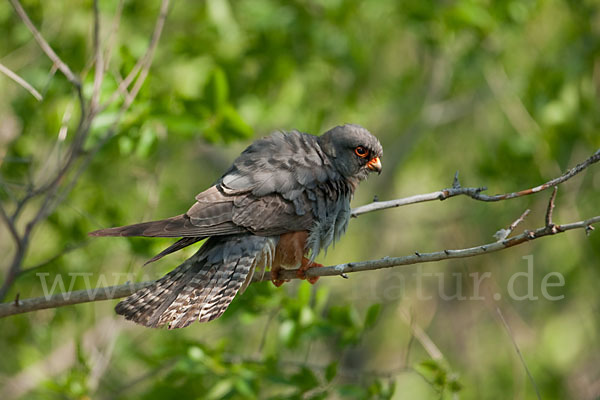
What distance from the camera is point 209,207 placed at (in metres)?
3.96

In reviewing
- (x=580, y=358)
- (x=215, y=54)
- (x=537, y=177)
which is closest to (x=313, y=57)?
(x=215, y=54)

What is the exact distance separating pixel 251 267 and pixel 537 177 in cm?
370

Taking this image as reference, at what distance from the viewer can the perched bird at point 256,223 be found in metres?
3.71

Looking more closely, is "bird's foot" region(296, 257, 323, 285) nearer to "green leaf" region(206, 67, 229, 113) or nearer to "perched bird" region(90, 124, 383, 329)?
"perched bird" region(90, 124, 383, 329)

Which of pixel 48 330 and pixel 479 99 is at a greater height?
pixel 479 99

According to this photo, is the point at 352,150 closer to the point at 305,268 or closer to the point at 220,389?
the point at 305,268

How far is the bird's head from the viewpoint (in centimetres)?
478

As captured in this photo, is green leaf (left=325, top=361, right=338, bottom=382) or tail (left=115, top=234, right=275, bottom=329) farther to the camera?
green leaf (left=325, top=361, right=338, bottom=382)

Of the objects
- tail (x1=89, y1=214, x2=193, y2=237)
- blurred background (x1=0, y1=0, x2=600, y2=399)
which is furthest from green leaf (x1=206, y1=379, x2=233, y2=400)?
tail (x1=89, y1=214, x2=193, y2=237)

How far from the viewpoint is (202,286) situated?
392 centimetres

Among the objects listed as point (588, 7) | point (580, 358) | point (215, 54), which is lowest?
point (580, 358)

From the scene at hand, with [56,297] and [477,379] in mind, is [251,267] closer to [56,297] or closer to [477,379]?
[56,297]

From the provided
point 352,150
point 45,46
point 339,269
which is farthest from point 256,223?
point 45,46

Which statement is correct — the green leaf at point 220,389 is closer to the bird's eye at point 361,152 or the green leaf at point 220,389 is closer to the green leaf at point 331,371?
the green leaf at point 331,371
